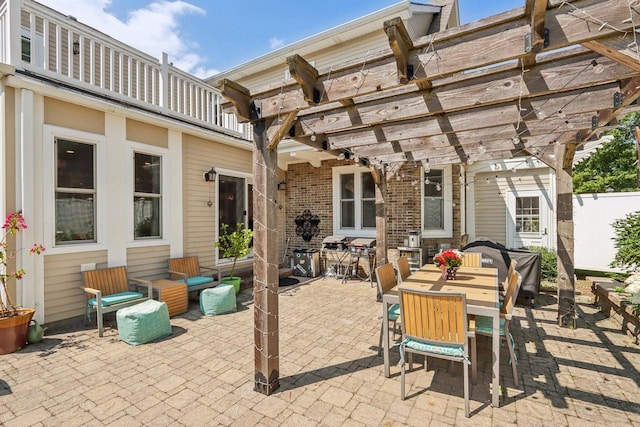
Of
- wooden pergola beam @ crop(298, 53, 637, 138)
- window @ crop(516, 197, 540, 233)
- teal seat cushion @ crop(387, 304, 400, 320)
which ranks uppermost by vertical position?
wooden pergola beam @ crop(298, 53, 637, 138)

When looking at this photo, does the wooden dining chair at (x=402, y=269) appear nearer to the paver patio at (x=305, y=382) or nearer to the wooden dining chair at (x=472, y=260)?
the paver patio at (x=305, y=382)

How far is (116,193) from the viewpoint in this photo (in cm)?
510

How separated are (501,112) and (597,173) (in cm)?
1653

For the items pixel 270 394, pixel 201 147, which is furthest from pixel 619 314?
pixel 201 147

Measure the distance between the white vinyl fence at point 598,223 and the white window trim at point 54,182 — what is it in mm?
10978

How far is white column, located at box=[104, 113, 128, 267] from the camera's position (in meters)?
4.96

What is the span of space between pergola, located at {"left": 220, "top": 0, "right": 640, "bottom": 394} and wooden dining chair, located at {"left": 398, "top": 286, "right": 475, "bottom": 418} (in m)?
1.28

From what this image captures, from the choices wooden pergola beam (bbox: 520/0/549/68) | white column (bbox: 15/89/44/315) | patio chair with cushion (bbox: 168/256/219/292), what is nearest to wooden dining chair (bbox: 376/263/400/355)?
wooden pergola beam (bbox: 520/0/549/68)

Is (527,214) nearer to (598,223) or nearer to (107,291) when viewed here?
(598,223)

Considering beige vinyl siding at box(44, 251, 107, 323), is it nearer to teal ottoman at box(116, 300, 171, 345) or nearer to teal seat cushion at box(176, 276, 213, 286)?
teal ottoman at box(116, 300, 171, 345)

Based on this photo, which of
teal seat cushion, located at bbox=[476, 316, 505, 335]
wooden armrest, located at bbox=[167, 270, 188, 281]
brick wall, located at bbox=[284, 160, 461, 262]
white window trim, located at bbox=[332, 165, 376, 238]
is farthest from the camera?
white window trim, located at bbox=[332, 165, 376, 238]

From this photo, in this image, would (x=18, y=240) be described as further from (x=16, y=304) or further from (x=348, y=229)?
(x=348, y=229)

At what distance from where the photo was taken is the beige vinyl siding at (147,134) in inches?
210

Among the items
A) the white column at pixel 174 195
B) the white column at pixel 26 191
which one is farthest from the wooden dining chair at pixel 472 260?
the white column at pixel 26 191
